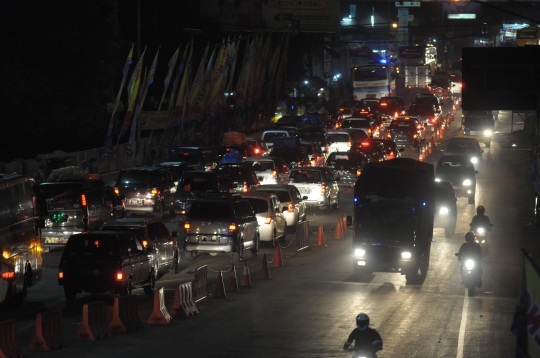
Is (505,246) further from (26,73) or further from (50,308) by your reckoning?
(26,73)

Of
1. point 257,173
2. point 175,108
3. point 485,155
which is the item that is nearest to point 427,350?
point 257,173

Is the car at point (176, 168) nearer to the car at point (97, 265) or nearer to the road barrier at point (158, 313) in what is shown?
the car at point (97, 265)

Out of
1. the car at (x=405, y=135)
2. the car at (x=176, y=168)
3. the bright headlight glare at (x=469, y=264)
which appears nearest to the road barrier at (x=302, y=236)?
the bright headlight glare at (x=469, y=264)

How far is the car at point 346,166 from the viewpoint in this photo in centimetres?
4684

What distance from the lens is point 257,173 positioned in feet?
140

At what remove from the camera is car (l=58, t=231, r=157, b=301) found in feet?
66.8

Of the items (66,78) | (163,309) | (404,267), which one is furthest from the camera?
(66,78)

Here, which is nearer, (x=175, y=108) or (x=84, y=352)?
(x=84, y=352)

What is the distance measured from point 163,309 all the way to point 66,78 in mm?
32870

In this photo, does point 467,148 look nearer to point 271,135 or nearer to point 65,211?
point 271,135

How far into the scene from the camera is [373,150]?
172ft

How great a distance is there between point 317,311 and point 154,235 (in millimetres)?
5524

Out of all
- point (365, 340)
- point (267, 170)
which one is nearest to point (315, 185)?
point (267, 170)

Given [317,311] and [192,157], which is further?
[192,157]
